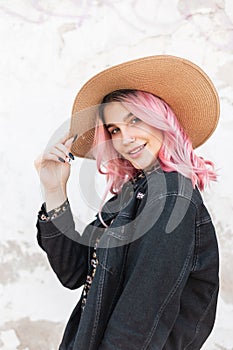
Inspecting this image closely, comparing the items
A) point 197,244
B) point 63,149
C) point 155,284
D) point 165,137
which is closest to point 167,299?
point 155,284

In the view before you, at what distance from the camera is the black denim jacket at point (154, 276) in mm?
1176

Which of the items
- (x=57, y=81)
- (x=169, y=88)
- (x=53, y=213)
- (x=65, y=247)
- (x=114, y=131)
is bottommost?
(x=65, y=247)

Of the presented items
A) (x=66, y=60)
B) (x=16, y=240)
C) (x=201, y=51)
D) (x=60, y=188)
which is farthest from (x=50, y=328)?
(x=201, y=51)

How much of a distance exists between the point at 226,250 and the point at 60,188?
0.93m

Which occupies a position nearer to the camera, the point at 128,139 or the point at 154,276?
the point at 154,276

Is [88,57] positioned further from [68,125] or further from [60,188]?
[60,188]

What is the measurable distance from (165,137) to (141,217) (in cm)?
25

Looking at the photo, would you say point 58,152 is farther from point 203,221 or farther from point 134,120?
point 203,221

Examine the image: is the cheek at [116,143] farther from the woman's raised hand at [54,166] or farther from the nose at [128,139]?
the woman's raised hand at [54,166]

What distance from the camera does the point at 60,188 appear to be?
61.0 inches

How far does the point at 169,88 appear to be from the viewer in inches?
57.1

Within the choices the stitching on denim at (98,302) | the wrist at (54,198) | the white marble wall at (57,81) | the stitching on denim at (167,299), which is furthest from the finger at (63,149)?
the white marble wall at (57,81)

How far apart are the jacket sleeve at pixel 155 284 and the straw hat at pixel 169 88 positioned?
36 cm

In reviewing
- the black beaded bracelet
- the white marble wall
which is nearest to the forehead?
the black beaded bracelet
